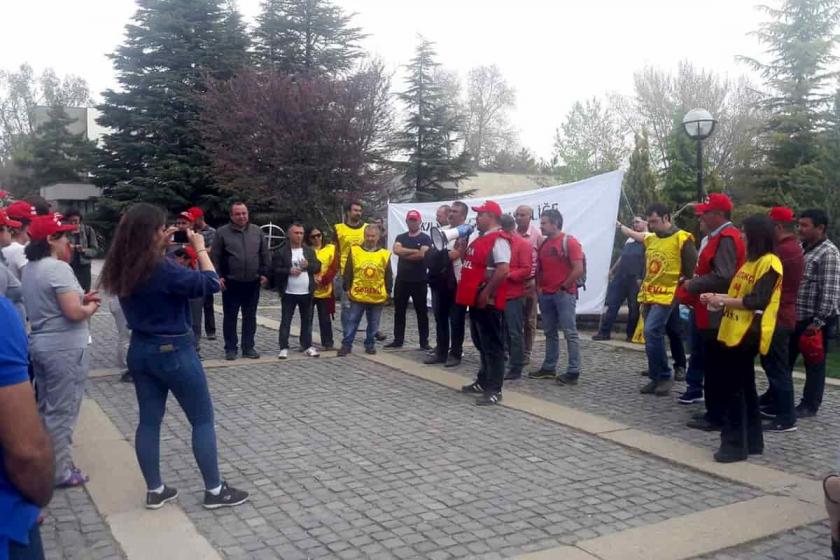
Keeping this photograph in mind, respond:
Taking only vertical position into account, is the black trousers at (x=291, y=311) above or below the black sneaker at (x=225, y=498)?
above

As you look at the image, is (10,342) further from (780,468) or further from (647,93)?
(647,93)

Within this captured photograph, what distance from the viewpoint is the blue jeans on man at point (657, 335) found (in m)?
7.65

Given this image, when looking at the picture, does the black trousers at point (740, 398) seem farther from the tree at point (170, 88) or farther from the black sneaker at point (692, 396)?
the tree at point (170, 88)

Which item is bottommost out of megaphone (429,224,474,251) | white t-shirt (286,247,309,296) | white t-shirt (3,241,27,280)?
white t-shirt (286,247,309,296)

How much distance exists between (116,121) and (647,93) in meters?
26.1

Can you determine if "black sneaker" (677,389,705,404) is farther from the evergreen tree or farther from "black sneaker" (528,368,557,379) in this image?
the evergreen tree

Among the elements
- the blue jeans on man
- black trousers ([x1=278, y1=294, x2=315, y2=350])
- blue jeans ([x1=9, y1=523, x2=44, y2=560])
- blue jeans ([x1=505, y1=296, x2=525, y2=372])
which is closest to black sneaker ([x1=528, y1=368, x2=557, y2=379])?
blue jeans ([x1=505, y1=296, x2=525, y2=372])

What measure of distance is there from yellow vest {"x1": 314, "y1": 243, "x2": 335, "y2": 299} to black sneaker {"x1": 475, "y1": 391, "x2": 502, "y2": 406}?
3.35m

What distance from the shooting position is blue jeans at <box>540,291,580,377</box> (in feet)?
27.7

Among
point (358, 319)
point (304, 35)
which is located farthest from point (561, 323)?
point (304, 35)

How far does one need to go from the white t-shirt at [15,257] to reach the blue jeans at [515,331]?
4.71m

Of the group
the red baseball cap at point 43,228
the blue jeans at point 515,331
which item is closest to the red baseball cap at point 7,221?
the red baseball cap at point 43,228

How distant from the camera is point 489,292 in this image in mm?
7266

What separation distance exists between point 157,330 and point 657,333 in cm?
495
